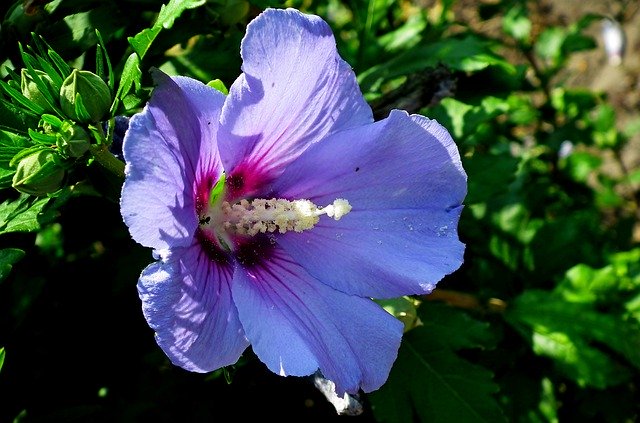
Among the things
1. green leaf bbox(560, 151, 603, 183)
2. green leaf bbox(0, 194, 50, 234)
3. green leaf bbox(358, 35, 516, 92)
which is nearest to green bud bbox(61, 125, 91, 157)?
green leaf bbox(0, 194, 50, 234)

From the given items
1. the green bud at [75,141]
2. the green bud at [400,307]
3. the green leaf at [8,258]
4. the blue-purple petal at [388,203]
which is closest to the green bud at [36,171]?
the green bud at [75,141]

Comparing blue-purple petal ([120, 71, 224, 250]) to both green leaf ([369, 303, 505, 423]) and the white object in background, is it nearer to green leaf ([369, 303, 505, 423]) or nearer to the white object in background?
green leaf ([369, 303, 505, 423])

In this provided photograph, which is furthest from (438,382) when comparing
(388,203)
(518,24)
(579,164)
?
(518,24)

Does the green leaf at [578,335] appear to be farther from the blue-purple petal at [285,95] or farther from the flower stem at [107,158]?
the flower stem at [107,158]

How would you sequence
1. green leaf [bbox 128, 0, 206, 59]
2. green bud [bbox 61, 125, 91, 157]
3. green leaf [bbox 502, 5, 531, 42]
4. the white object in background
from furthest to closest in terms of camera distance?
the white object in background
green leaf [bbox 502, 5, 531, 42]
green leaf [bbox 128, 0, 206, 59]
green bud [bbox 61, 125, 91, 157]

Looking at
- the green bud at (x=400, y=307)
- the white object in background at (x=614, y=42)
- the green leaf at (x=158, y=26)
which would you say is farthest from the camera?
the white object in background at (x=614, y=42)

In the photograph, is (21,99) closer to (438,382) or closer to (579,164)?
(438,382)
